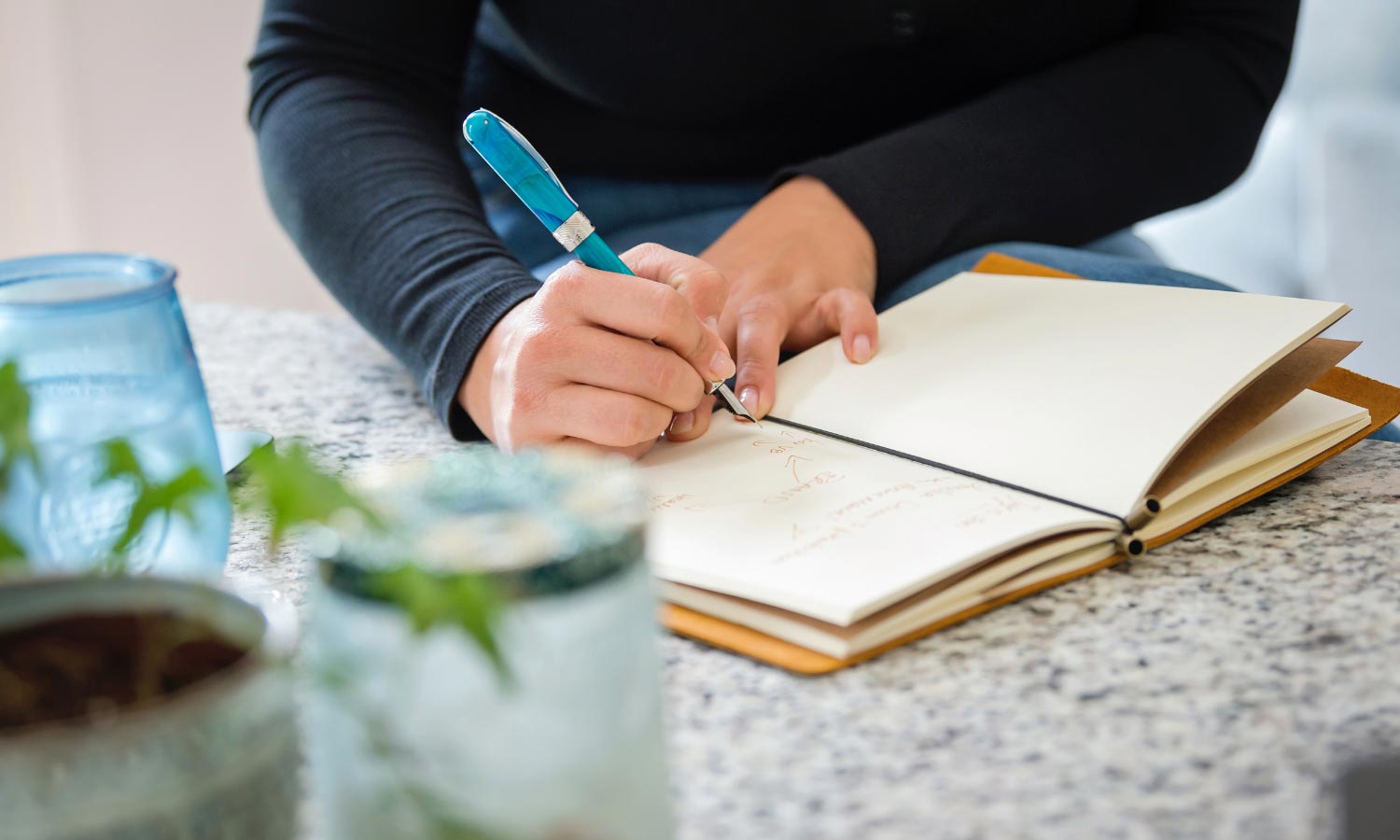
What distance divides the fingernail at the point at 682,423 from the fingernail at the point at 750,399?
0.03 m

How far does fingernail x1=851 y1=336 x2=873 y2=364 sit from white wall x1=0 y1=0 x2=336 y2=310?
72.0 inches

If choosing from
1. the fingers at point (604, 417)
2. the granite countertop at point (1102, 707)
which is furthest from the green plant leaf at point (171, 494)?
the fingers at point (604, 417)

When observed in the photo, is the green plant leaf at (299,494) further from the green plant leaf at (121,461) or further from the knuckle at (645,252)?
the knuckle at (645,252)

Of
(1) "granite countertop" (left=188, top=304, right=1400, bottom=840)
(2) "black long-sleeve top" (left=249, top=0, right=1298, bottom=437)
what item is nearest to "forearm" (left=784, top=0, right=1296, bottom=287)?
(2) "black long-sleeve top" (left=249, top=0, right=1298, bottom=437)

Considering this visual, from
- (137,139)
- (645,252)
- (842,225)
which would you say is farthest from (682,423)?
(137,139)

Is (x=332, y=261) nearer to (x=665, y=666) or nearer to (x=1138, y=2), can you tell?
(x=665, y=666)

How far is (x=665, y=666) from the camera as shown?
0.44 m

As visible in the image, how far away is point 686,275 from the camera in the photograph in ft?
2.15

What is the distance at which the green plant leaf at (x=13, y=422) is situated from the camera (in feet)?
0.98

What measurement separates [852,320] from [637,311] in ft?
0.52

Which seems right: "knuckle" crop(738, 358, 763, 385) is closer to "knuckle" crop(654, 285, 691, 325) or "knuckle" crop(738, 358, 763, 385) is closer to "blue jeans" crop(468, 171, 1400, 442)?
"knuckle" crop(654, 285, 691, 325)

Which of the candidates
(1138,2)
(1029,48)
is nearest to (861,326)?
(1029,48)

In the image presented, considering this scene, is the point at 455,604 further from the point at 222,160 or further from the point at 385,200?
the point at 222,160

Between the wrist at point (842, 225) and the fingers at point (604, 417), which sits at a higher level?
the wrist at point (842, 225)
